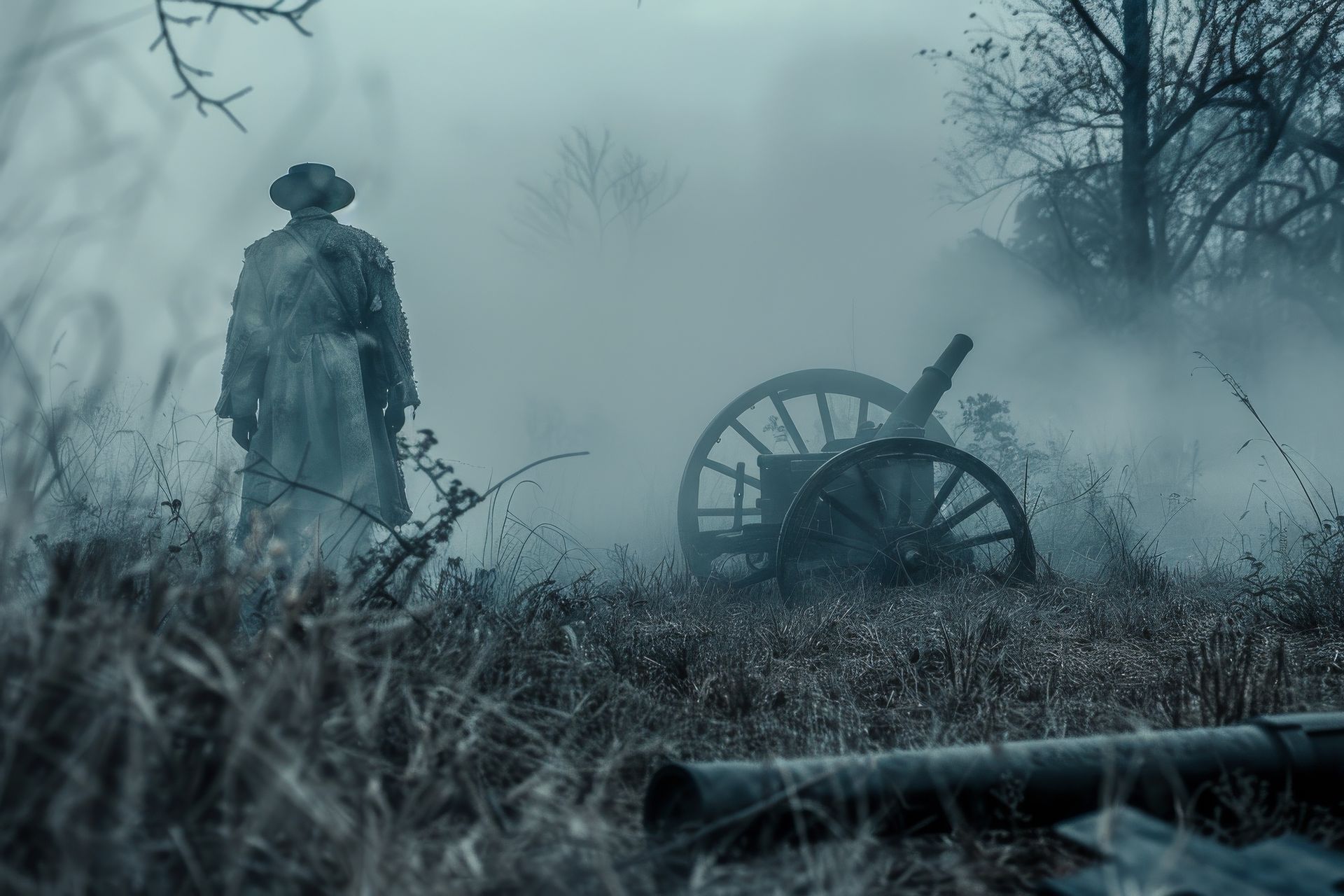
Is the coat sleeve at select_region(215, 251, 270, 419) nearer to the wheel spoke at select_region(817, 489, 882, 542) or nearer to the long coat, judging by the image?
the long coat

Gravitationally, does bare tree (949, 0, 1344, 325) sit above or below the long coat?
above

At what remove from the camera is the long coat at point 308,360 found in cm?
488

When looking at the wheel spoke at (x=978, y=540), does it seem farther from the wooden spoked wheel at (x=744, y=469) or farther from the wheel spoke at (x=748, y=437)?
the wheel spoke at (x=748, y=437)

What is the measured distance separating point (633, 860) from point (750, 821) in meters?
0.28

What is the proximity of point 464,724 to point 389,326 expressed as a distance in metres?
3.65

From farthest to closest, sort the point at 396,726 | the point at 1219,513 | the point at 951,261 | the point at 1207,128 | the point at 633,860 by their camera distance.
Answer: the point at 951,261 < the point at 1207,128 < the point at 1219,513 < the point at 396,726 < the point at 633,860

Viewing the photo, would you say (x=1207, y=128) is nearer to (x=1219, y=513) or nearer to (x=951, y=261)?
(x=1219, y=513)

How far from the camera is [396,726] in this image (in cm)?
177

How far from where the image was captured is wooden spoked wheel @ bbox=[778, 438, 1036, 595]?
179 inches

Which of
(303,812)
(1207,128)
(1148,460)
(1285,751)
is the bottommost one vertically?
(1285,751)

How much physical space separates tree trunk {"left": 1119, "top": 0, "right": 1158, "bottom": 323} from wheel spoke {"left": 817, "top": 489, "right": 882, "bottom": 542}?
7417 millimetres

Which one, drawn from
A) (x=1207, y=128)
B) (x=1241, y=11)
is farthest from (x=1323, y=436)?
(x=1241, y=11)

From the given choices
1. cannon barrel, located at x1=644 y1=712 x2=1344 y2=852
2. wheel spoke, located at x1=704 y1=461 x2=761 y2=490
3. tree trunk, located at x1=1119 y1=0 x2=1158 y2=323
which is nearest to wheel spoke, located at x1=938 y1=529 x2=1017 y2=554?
wheel spoke, located at x1=704 y1=461 x2=761 y2=490

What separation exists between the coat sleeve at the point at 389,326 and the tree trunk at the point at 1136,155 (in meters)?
8.27
